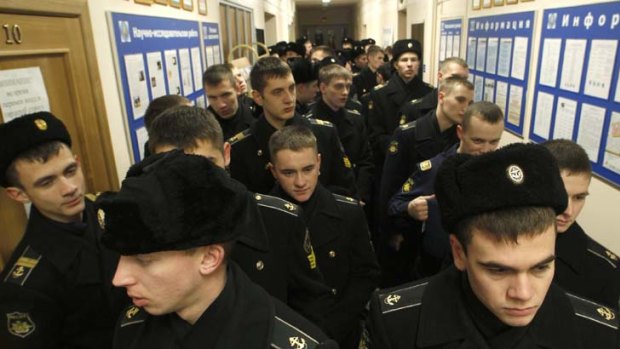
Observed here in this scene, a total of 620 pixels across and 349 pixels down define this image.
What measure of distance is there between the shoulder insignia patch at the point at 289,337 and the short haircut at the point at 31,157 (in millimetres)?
1157

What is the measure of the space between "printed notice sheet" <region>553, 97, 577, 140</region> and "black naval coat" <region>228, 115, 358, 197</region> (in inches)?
59.5

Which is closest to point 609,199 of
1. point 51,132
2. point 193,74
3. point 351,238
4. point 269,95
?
point 351,238

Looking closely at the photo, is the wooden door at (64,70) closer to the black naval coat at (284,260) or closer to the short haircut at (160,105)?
the short haircut at (160,105)

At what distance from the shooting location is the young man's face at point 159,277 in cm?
93

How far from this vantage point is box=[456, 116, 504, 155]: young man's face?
2.18m

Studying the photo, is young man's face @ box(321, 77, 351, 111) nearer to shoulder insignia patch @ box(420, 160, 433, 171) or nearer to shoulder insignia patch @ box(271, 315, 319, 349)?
shoulder insignia patch @ box(420, 160, 433, 171)

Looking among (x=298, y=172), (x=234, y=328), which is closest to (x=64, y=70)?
(x=298, y=172)

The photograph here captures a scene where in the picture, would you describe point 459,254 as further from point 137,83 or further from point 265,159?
point 137,83

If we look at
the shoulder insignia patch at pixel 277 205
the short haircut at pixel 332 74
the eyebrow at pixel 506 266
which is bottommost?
the shoulder insignia patch at pixel 277 205

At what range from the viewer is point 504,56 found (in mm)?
3871

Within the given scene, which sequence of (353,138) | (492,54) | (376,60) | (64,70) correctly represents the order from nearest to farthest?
1. (64,70)
2. (353,138)
3. (492,54)
4. (376,60)

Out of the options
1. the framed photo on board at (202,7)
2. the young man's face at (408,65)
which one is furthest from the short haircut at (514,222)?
the framed photo on board at (202,7)

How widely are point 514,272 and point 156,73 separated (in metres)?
3.09

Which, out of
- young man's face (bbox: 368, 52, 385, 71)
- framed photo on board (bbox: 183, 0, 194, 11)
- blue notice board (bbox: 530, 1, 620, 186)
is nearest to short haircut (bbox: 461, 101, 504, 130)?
blue notice board (bbox: 530, 1, 620, 186)
